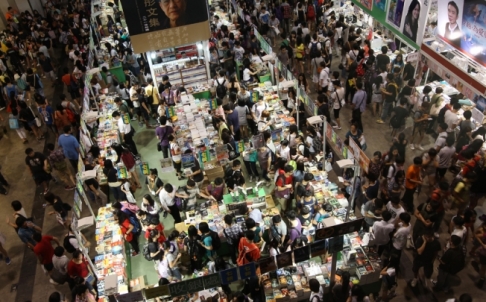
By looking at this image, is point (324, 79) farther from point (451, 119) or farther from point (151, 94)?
point (151, 94)

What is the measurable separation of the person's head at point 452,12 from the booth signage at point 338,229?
755 centimetres

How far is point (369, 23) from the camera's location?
53.5 ft

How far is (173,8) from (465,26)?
27.3 feet

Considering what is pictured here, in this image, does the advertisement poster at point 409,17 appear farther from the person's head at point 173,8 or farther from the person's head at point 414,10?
the person's head at point 173,8

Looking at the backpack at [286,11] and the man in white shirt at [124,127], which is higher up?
the backpack at [286,11]

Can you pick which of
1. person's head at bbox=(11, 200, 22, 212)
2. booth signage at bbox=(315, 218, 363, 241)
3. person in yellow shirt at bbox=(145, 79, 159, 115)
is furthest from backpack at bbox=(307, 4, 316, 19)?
person's head at bbox=(11, 200, 22, 212)

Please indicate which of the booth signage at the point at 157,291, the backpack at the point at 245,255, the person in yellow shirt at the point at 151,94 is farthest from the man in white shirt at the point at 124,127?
the booth signage at the point at 157,291

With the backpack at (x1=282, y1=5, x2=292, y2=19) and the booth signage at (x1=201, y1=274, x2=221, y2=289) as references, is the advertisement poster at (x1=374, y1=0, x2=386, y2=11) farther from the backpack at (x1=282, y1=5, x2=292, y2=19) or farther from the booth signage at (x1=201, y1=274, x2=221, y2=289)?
the booth signage at (x1=201, y1=274, x2=221, y2=289)

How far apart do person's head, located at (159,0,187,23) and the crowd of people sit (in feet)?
6.70

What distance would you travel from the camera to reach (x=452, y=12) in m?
10.9

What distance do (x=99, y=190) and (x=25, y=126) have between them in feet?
16.8

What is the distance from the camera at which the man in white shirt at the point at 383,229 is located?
24.2ft

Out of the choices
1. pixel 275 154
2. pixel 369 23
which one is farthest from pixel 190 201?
pixel 369 23

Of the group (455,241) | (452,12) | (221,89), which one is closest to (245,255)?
(455,241)
